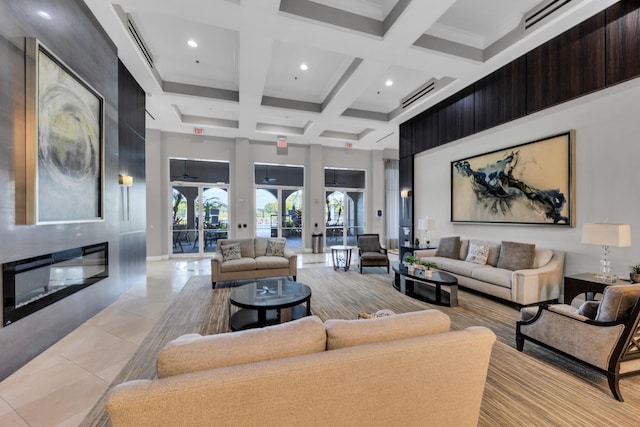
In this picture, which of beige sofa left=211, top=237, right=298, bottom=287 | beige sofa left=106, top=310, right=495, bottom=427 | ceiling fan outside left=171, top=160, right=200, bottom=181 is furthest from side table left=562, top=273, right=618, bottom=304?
ceiling fan outside left=171, top=160, right=200, bottom=181

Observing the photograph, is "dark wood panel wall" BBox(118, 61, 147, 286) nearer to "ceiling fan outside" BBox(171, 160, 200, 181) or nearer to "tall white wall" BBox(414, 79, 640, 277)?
"ceiling fan outside" BBox(171, 160, 200, 181)

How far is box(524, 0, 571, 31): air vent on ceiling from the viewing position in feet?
11.1

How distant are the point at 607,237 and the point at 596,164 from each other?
1.37 meters

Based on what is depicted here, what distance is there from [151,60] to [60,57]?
2227 millimetres

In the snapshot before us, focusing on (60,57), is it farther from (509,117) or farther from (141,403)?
(509,117)

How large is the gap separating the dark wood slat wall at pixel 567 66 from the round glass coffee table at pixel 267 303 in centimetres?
463

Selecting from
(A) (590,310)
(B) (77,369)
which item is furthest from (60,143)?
(A) (590,310)

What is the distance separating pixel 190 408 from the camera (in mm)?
1046

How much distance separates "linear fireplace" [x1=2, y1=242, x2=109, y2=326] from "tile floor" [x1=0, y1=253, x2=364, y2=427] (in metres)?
0.50

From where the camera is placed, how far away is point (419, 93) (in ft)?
19.9

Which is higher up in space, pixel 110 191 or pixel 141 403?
pixel 110 191

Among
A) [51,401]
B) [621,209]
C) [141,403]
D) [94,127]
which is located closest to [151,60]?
Answer: [94,127]

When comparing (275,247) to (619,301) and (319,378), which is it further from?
(619,301)

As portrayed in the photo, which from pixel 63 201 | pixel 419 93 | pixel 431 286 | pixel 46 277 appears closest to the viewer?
pixel 46 277
